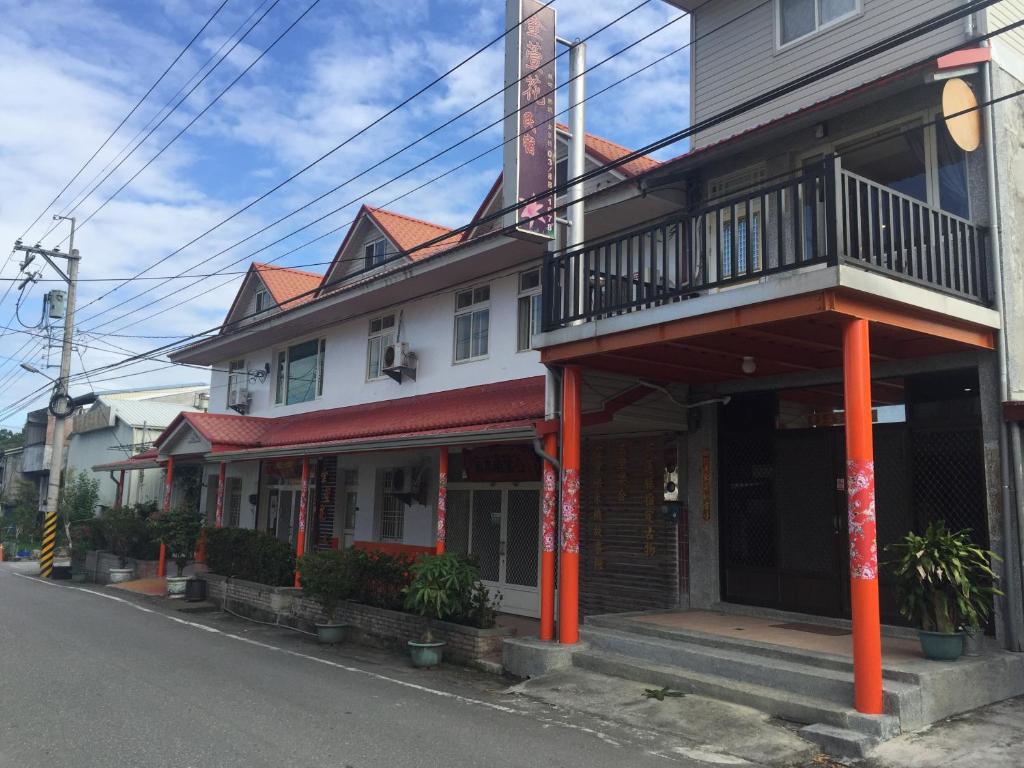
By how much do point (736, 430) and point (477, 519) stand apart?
5932 millimetres

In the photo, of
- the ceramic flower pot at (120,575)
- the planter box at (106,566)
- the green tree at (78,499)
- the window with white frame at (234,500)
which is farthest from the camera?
the green tree at (78,499)

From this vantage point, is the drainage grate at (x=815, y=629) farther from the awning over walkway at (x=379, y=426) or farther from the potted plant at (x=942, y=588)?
the awning over walkway at (x=379, y=426)

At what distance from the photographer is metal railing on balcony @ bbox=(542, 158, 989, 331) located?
7.30 m

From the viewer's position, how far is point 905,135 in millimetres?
9164

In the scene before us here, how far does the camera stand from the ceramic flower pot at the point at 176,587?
699 inches

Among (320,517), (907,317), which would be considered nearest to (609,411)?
(907,317)

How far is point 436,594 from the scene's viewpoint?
34.4 ft

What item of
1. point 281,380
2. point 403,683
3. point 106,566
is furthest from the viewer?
point 106,566

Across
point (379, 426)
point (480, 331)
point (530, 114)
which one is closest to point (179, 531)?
point (379, 426)

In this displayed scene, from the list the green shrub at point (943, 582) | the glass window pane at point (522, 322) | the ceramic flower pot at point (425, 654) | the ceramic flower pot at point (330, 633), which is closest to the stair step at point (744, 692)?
the green shrub at point (943, 582)

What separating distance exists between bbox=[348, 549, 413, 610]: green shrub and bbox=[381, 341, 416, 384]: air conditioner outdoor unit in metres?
4.46

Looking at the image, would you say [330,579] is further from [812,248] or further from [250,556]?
[812,248]

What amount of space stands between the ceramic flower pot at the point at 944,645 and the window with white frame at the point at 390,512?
10.8m

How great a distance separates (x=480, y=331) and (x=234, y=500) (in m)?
12.4
